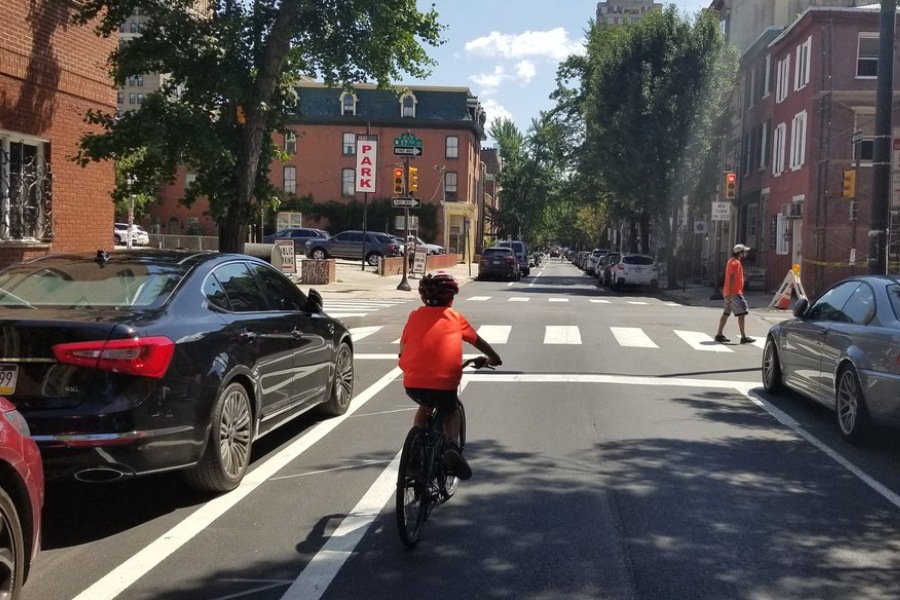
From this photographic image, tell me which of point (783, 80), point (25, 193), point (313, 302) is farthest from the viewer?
point (783, 80)

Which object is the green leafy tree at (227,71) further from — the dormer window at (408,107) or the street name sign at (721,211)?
the dormer window at (408,107)

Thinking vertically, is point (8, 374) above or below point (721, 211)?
below

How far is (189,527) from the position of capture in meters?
5.69

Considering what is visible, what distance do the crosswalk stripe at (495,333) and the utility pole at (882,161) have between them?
6.04 meters

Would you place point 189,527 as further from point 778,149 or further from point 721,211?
point 778,149

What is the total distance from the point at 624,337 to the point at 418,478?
12649mm

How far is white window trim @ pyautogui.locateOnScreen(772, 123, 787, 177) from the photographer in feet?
122

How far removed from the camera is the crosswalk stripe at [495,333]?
1642 centimetres

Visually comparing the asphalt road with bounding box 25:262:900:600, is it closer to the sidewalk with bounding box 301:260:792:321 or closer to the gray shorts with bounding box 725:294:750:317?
the gray shorts with bounding box 725:294:750:317

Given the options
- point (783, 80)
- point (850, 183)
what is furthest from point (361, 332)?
point (783, 80)

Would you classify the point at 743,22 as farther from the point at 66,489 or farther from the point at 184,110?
the point at 66,489

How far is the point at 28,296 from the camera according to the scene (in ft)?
20.0

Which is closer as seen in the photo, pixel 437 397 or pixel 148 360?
pixel 148 360

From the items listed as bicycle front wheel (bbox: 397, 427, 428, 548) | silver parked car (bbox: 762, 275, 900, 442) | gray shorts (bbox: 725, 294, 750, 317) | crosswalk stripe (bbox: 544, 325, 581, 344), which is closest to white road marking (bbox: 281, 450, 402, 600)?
bicycle front wheel (bbox: 397, 427, 428, 548)
